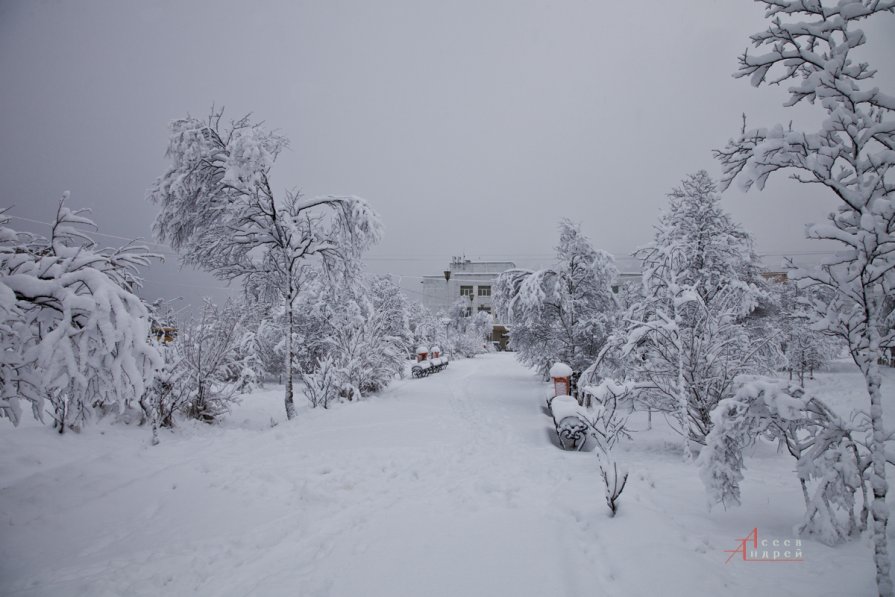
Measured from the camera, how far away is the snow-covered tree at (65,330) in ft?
10.8

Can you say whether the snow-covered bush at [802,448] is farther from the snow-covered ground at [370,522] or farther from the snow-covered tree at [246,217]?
the snow-covered tree at [246,217]

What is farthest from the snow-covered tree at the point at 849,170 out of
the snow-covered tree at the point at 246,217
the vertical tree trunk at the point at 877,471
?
the snow-covered tree at the point at 246,217

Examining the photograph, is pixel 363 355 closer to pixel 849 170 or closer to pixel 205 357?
pixel 205 357

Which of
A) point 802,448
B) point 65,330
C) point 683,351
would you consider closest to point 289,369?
point 65,330

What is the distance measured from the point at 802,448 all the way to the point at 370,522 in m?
4.40

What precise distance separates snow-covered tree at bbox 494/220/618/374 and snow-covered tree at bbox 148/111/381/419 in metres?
6.99

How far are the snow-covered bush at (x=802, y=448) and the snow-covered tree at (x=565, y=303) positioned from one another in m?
10.7

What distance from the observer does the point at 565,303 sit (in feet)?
47.8

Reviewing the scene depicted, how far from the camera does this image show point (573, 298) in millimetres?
15359

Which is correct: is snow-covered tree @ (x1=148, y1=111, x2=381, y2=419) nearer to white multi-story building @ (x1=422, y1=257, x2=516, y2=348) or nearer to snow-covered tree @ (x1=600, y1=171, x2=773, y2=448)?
snow-covered tree @ (x1=600, y1=171, x2=773, y2=448)

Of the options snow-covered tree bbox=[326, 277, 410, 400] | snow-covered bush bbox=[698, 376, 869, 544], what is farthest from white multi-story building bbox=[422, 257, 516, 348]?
snow-covered bush bbox=[698, 376, 869, 544]

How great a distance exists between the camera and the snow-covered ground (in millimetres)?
3084

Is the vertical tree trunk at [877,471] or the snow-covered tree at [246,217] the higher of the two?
the snow-covered tree at [246,217]

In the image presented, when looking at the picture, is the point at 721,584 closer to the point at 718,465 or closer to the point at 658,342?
the point at 718,465
